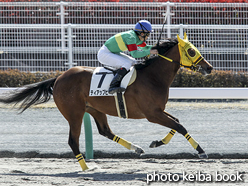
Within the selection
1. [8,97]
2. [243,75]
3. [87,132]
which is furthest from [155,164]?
[243,75]

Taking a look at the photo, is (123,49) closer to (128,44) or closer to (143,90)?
(128,44)

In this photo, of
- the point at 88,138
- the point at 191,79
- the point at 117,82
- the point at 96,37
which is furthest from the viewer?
the point at 96,37

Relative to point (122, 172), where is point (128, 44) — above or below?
above

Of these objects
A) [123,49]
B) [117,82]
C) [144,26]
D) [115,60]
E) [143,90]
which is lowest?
[143,90]

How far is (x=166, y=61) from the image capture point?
5.11m

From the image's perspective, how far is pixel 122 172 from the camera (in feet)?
15.3

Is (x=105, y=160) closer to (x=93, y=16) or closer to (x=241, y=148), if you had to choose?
(x=241, y=148)

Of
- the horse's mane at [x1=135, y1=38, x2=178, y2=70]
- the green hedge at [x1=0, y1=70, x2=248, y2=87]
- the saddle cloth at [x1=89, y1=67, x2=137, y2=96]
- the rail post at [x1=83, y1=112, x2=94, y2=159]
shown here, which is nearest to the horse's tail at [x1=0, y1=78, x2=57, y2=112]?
the rail post at [x1=83, y1=112, x2=94, y2=159]

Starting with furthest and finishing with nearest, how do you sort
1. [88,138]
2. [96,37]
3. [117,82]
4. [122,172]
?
[96,37] < [88,138] < [117,82] < [122,172]

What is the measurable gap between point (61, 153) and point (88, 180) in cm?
149

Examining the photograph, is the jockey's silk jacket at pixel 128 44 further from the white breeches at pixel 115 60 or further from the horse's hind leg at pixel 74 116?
the horse's hind leg at pixel 74 116

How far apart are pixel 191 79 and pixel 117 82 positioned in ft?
17.8

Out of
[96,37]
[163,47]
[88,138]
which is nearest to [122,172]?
[88,138]

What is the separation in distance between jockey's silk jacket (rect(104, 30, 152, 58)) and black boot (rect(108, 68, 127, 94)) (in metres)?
0.25
